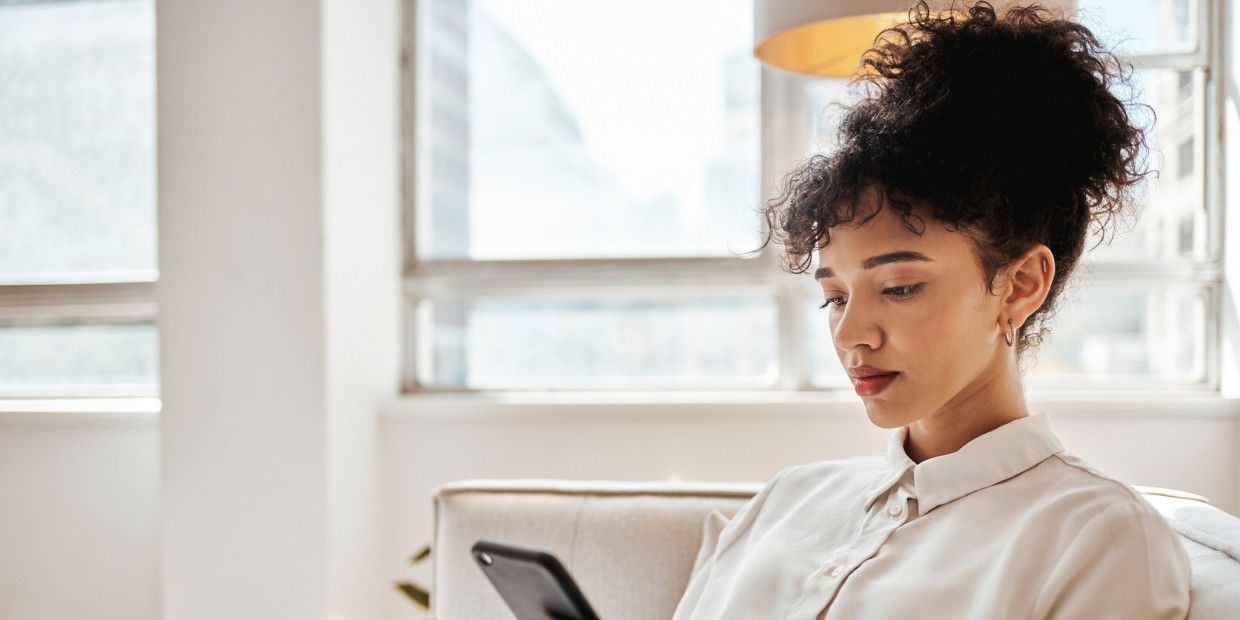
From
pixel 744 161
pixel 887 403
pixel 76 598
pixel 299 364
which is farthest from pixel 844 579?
pixel 76 598

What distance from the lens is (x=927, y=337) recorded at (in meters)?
0.96

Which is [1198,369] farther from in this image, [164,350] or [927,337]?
[164,350]

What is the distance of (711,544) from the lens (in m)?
1.34

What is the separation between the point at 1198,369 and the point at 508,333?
1.84 meters

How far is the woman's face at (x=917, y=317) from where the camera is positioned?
95cm

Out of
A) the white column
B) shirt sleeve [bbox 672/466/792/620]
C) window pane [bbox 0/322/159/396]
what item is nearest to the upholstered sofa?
shirt sleeve [bbox 672/466/792/620]

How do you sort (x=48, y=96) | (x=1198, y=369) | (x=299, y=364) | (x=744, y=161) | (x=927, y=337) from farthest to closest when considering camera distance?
(x=48, y=96), (x=744, y=161), (x=1198, y=369), (x=299, y=364), (x=927, y=337)

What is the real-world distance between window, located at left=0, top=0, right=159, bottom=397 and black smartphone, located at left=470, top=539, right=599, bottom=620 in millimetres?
2283

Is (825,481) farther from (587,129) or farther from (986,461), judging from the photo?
(587,129)

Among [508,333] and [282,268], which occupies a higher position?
[282,268]

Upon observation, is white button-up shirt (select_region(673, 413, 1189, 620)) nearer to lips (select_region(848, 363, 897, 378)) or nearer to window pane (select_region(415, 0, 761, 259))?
lips (select_region(848, 363, 897, 378))

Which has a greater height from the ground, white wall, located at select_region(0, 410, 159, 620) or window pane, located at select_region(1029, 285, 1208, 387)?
window pane, located at select_region(1029, 285, 1208, 387)

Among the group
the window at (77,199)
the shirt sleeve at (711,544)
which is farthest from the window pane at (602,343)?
the shirt sleeve at (711,544)

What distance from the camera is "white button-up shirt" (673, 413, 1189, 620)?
793mm
